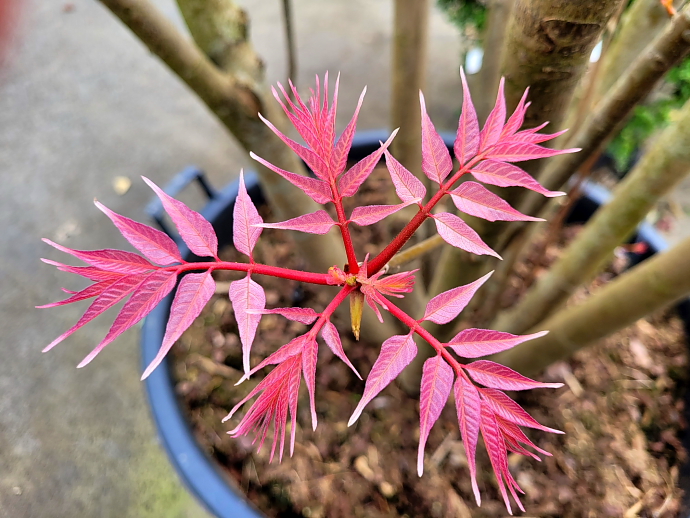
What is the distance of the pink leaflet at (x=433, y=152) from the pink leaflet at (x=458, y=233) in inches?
1.1

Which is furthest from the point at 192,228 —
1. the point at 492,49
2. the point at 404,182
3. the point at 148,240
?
the point at 492,49

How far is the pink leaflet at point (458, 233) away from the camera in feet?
0.99

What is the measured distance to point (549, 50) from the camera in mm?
359

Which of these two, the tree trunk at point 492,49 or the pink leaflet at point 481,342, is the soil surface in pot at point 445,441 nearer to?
the tree trunk at point 492,49

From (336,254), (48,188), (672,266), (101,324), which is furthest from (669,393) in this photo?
(48,188)

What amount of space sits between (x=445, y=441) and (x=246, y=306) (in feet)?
2.38

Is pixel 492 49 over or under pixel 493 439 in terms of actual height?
over

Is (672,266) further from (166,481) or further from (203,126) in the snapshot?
(203,126)

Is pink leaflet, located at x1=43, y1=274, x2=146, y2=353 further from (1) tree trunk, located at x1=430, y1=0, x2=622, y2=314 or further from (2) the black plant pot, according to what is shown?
(2) the black plant pot

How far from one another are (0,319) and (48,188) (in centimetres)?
48

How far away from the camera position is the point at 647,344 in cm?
98

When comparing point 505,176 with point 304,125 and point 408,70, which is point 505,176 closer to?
point 304,125

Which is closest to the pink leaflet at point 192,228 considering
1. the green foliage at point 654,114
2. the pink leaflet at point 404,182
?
the pink leaflet at point 404,182

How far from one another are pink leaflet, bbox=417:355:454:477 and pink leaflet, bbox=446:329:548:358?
0.02m
